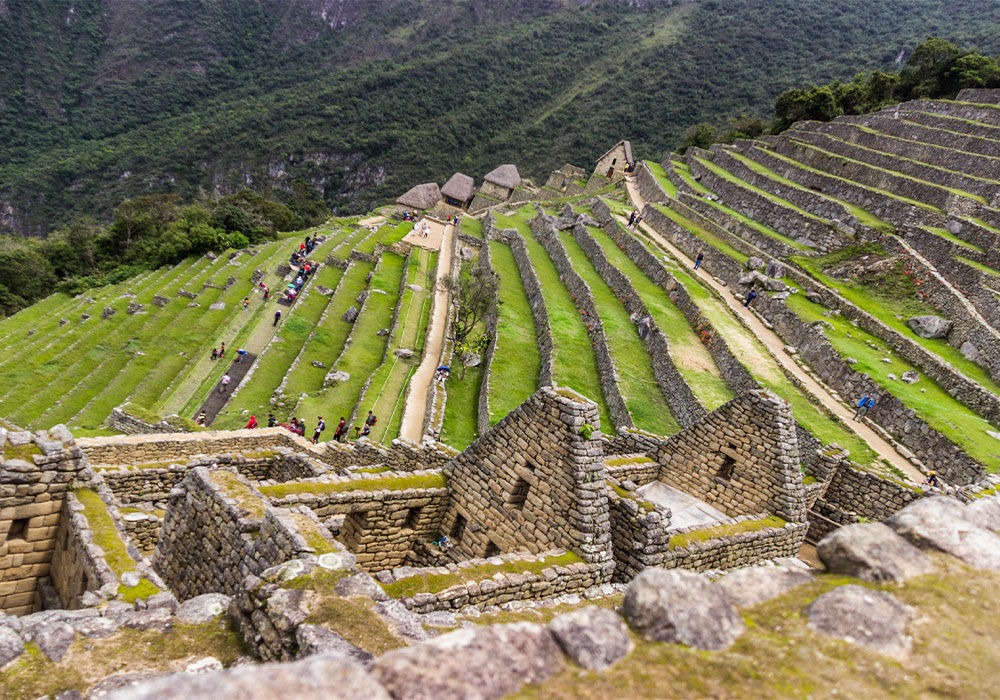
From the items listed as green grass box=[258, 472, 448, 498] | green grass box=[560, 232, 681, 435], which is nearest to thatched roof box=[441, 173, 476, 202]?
green grass box=[560, 232, 681, 435]

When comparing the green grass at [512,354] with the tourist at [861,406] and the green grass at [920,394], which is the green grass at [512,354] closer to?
the tourist at [861,406]

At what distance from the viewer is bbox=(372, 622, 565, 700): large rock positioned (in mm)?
2369

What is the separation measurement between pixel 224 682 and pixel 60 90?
220 meters

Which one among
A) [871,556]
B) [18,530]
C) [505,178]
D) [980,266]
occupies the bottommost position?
[18,530]

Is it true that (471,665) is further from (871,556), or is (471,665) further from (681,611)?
(871,556)

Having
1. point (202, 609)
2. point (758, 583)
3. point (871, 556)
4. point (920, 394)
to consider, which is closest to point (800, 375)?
point (920, 394)

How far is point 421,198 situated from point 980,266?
2153 inches

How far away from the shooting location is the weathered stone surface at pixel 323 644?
3828mm

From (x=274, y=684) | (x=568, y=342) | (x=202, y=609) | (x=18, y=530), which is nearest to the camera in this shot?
(x=274, y=684)

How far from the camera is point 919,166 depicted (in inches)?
1320

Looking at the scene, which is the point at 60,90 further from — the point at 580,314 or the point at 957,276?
the point at 957,276

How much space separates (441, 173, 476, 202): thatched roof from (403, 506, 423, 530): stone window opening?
217 ft

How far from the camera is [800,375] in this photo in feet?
70.6

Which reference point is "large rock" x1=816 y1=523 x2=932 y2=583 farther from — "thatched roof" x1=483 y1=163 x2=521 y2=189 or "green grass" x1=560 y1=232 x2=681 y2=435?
"thatched roof" x1=483 y1=163 x2=521 y2=189
